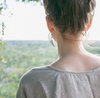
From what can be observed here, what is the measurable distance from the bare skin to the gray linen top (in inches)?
0.7

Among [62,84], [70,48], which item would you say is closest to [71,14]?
[70,48]

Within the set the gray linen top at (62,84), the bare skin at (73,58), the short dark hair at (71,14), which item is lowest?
the gray linen top at (62,84)

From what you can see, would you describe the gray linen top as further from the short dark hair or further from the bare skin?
the short dark hair

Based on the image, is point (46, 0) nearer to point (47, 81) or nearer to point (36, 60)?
point (47, 81)

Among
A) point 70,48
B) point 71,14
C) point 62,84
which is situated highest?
point 71,14

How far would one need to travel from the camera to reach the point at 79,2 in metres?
0.58

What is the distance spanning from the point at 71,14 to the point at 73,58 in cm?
17

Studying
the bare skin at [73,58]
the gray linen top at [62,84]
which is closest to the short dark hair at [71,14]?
the bare skin at [73,58]

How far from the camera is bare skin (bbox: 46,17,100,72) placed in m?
0.61

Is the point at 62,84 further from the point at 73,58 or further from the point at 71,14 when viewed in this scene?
the point at 71,14

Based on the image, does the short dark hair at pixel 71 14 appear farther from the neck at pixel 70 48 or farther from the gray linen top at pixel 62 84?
the gray linen top at pixel 62 84

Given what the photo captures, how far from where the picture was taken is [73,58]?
0.62 metres

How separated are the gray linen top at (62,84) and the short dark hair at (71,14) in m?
0.16

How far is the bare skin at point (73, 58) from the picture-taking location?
2.00 ft
